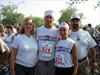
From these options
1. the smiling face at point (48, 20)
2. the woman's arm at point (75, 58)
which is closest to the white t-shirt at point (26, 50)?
the smiling face at point (48, 20)

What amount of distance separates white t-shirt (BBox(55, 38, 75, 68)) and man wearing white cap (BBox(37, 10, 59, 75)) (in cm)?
Answer: 12

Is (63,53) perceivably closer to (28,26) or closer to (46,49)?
(46,49)

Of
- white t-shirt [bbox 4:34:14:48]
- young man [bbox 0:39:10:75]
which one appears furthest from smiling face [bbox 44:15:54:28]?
white t-shirt [bbox 4:34:14:48]

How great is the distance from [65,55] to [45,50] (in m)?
0.39

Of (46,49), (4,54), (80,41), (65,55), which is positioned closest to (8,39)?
(80,41)

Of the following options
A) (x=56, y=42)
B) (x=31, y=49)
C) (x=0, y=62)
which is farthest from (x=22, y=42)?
(x=0, y=62)

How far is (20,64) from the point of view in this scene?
698 centimetres

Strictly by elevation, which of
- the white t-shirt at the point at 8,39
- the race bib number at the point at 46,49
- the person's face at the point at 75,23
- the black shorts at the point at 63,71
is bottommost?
the white t-shirt at the point at 8,39

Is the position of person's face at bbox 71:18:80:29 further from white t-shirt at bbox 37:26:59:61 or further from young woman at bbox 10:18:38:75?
young woman at bbox 10:18:38:75

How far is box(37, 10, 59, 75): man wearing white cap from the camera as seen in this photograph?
23.0ft

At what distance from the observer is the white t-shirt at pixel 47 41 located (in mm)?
7016

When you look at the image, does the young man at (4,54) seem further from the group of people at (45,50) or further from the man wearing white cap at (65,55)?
the man wearing white cap at (65,55)

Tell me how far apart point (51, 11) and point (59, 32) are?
43 centimetres

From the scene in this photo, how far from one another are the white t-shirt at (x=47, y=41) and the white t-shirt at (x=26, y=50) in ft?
0.42
